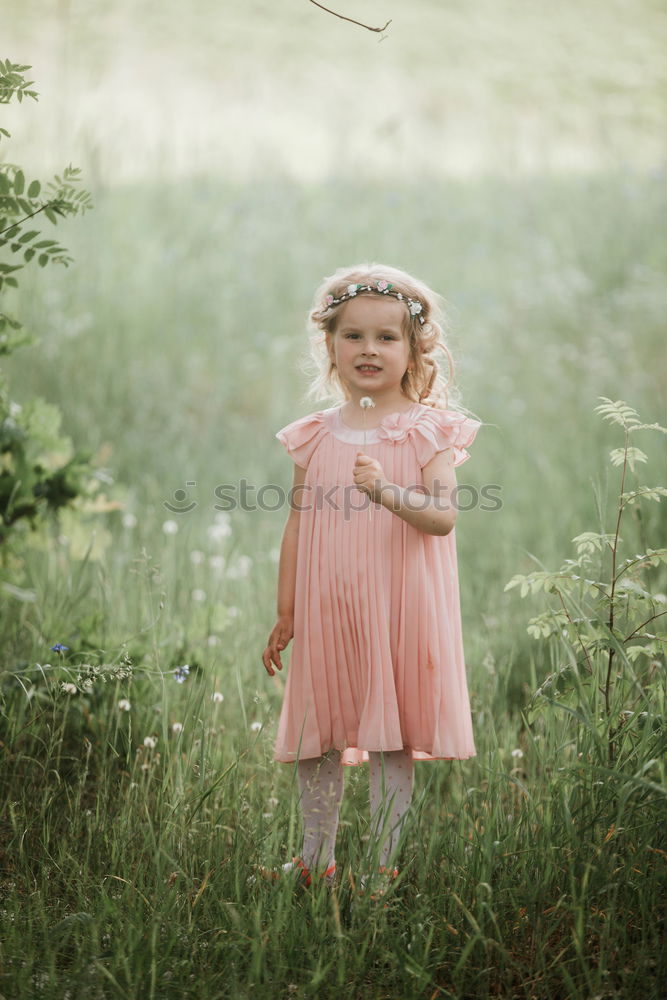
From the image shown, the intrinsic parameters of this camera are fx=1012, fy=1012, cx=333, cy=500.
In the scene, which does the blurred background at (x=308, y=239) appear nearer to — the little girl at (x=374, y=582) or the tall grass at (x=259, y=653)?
the tall grass at (x=259, y=653)

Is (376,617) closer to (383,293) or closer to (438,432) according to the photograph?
(438,432)

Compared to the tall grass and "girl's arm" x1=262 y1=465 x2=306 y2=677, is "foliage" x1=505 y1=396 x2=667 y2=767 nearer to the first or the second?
the tall grass

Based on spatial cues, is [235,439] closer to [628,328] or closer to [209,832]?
[628,328]

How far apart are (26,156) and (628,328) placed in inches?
195

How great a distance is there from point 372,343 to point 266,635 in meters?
1.70

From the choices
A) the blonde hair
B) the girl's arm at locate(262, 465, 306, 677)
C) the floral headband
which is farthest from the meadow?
the floral headband

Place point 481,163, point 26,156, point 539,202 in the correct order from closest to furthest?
point 26,156 < point 539,202 < point 481,163

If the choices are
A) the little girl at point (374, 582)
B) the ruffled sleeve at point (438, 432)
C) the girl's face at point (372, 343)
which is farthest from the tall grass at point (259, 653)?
the girl's face at point (372, 343)

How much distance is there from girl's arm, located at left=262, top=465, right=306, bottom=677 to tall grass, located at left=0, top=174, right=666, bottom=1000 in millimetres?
142

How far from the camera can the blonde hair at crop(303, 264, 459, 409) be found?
2.65 m

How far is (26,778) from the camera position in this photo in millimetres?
2738

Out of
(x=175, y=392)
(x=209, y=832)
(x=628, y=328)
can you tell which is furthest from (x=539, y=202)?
(x=209, y=832)

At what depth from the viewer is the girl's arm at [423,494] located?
7.88 ft

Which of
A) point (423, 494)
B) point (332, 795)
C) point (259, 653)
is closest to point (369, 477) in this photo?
point (423, 494)
